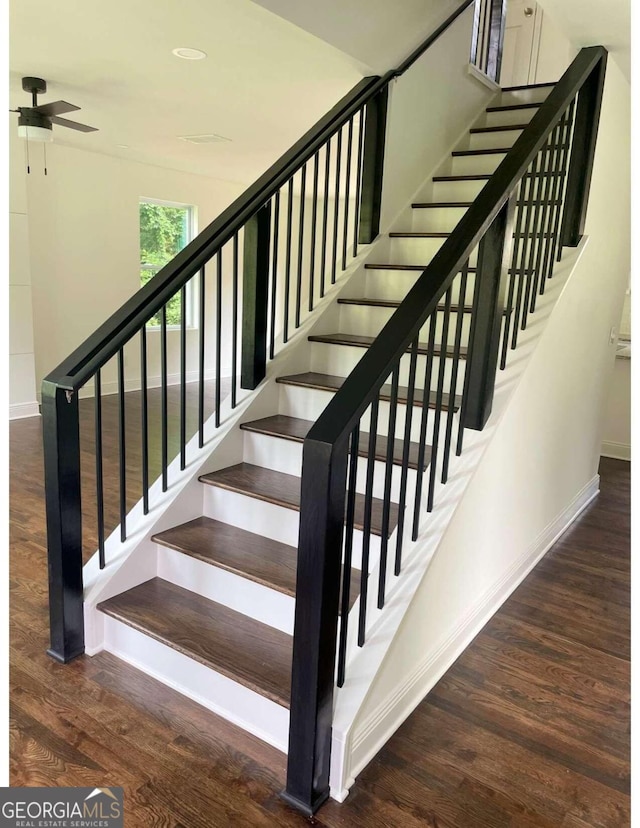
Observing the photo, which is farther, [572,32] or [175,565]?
[572,32]

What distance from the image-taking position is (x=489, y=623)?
2639 mm

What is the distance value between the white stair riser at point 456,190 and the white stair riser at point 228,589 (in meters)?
2.74

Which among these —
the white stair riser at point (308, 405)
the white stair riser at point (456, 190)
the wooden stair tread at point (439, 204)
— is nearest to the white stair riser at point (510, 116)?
the white stair riser at point (456, 190)

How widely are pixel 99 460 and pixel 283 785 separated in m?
1.21

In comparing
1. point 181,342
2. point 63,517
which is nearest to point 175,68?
point 181,342

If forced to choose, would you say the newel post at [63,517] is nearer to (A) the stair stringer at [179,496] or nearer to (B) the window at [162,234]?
(A) the stair stringer at [179,496]

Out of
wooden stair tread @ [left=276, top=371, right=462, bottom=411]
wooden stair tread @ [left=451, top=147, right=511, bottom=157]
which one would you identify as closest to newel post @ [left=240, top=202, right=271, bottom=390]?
wooden stair tread @ [left=276, top=371, right=462, bottom=411]

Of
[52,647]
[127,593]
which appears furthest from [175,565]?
[52,647]

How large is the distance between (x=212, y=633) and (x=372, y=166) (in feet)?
8.79

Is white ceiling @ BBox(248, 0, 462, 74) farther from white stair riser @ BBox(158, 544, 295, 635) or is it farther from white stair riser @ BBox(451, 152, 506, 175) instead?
white stair riser @ BBox(158, 544, 295, 635)

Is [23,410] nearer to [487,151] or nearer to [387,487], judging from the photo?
[487,151]

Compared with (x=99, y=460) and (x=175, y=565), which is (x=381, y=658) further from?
(x=99, y=460)

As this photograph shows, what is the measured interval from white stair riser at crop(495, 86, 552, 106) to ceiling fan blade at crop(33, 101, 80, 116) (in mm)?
2958

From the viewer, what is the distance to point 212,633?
6.93 feet
